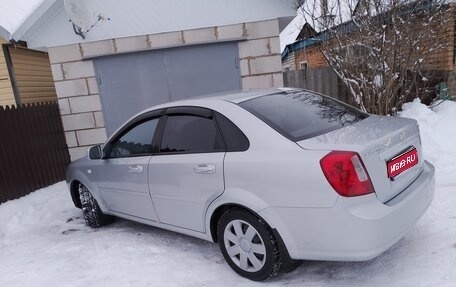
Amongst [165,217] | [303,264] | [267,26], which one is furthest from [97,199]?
[267,26]

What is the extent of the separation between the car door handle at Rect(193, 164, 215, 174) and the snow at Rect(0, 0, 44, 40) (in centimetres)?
547

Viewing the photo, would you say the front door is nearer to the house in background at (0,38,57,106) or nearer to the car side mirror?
the car side mirror

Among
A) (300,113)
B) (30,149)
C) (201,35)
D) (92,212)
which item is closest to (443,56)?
(201,35)

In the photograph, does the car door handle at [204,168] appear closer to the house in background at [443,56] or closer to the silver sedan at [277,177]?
the silver sedan at [277,177]

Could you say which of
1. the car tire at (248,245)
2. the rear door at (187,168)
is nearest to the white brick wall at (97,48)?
the rear door at (187,168)

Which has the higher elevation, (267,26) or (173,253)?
(267,26)

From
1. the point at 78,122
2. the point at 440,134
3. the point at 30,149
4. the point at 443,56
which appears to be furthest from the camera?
the point at 443,56

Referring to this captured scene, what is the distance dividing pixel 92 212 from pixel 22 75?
243 inches

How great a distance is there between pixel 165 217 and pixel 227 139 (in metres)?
1.15

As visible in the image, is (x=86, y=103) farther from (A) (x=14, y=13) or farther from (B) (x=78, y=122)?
(A) (x=14, y=13)

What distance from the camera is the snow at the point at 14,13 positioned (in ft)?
23.6

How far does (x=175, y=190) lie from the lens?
3449mm

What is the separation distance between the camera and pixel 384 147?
2.69 meters

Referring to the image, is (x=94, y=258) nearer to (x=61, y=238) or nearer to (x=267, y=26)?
(x=61, y=238)
